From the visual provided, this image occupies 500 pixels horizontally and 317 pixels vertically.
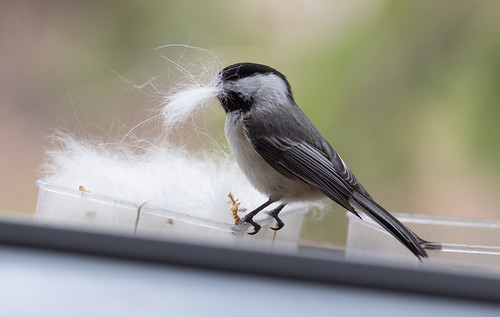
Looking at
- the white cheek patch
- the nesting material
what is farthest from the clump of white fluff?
the white cheek patch

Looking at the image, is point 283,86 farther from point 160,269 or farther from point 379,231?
point 160,269

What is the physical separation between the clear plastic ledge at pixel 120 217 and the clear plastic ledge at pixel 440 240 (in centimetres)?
19

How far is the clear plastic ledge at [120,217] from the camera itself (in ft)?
2.26

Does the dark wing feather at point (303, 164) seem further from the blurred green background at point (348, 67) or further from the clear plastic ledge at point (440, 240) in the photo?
the blurred green background at point (348, 67)

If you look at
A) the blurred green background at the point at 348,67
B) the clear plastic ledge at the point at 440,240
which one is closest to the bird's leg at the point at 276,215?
the clear plastic ledge at the point at 440,240

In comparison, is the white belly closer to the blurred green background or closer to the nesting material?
the nesting material

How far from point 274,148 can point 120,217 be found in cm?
A: 30

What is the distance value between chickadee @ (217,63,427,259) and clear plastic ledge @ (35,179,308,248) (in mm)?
169

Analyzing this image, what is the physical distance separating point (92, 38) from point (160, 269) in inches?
43.2

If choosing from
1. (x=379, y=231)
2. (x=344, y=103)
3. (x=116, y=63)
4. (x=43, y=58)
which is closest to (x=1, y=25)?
(x=43, y=58)

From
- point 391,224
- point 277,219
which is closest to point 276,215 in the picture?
point 277,219

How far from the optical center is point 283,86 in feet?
3.18

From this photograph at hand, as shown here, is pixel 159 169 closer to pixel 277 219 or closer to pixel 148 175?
pixel 148 175

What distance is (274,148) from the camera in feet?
3.04
